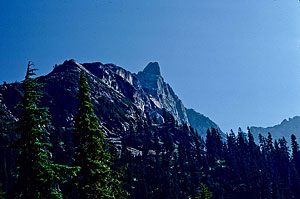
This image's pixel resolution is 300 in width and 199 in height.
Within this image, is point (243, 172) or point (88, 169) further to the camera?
point (243, 172)

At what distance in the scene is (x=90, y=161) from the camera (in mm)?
18172

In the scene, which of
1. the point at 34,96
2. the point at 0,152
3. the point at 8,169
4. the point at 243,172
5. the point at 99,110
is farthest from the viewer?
the point at 99,110

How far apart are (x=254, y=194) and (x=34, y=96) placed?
303 feet

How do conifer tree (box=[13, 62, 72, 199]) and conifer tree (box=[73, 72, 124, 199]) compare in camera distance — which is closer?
conifer tree (box=[13, 62, 72, 199])

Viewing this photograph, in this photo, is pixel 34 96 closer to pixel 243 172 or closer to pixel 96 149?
pixel 96 149

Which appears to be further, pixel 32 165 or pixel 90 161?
pixel 90 161

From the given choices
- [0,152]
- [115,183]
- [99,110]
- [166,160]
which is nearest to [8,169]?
[0,152]

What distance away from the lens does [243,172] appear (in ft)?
333

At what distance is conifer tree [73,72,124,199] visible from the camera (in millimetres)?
18094

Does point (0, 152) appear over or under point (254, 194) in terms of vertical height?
over

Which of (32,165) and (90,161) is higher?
(90,161)

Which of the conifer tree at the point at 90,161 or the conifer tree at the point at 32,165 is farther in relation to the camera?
the conifer tree at the point at 90,161

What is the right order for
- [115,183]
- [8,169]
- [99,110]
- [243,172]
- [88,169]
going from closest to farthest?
[88,169] → [115,183] → [243,172] → [8,169] → [99,110]

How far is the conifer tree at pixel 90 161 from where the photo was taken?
59.4 feet
